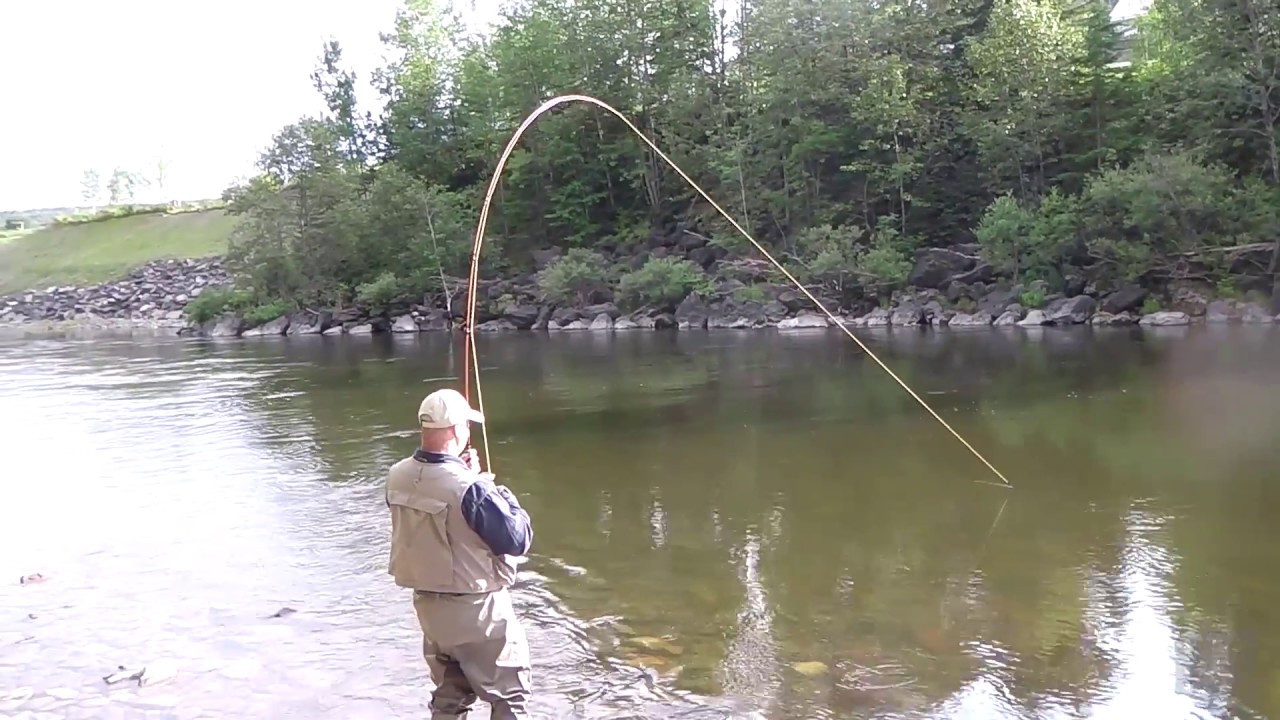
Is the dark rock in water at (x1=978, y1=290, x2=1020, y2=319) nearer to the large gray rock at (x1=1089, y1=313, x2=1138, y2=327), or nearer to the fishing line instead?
the large gray rock at (x1=1089, y1=313, x2=1138, y2=327)

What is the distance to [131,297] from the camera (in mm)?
60094

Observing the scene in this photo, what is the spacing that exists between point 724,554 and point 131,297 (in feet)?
198

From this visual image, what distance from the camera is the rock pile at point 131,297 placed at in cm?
5778

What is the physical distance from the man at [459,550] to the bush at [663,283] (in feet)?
112

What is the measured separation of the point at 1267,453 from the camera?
1035 centimetres

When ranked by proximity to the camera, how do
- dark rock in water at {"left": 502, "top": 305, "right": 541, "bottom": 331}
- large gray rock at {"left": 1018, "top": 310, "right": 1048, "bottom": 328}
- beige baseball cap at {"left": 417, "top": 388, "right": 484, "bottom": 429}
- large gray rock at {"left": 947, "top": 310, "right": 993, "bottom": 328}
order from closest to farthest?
beige baseball cap at {"left": 417, "top": 388, "right": 484, "bottom": 429} < large gray rock at {"left": 1018, "top": 310, "right": 1048, "bottom": 328} < large gray rock at {"left": 947, "top": 310, "right": 993, "bottom": 328} < dark rock in water at {"left": 502, "top": 305, "right": 541, "bottom": 331}

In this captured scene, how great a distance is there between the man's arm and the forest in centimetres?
2943

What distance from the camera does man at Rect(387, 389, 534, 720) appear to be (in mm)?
3809

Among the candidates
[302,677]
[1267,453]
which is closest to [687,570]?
[302,677]

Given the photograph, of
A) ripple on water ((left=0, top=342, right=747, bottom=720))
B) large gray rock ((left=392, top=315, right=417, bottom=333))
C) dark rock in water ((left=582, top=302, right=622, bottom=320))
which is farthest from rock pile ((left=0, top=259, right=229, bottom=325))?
ripple on water ((left=0, top=342, right=747, bottom=720))

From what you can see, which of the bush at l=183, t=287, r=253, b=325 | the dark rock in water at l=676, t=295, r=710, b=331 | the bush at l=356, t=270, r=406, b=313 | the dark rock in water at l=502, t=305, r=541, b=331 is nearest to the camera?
the dark rock in water at l=676, t=295, r=710, b=331

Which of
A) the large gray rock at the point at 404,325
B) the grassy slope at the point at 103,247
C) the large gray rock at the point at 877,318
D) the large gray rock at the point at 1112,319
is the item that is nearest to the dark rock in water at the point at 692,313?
the large gray rock at the point at 877,318

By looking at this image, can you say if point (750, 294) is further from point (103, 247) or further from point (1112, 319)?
point (103, 247)

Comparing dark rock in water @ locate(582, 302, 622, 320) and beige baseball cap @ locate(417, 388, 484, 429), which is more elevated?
beige baseball cap @ locate(417, 388, 484, 429)
